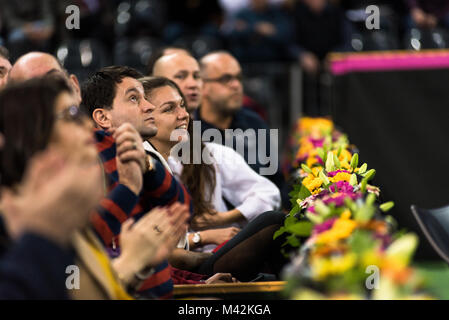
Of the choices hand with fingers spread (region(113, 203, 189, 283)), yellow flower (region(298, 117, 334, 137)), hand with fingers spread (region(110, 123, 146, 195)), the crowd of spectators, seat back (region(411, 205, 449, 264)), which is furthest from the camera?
the crowd of spectators

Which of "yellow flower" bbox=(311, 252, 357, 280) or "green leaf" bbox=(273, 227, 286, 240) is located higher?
"yellow flower" bbox=(311, 252, 357, 280)

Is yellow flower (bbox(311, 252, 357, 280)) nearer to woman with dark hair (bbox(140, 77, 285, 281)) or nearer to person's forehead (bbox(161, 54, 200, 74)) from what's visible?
woman with dark hair (bbox(140, 77, 285, 281))

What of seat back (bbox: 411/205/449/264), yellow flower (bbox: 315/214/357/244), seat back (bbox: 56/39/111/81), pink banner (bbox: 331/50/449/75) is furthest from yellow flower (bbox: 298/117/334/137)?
yellow flower (bbox: 315/214/357/244)

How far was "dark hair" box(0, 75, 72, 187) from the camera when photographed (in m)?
1.79

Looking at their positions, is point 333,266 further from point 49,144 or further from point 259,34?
point 259,34

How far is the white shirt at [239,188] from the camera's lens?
14.0 feet

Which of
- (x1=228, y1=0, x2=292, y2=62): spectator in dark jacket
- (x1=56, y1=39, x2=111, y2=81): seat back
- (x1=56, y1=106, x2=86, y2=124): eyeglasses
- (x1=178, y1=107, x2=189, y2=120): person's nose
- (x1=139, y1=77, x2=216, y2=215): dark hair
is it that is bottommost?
(x1=139, y1=77, x2=216, y2=215): dark hair

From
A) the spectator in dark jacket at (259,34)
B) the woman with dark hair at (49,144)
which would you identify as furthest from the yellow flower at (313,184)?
the spectator in dark jacket at (259,34)

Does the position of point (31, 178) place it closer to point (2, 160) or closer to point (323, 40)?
point (2, 160)

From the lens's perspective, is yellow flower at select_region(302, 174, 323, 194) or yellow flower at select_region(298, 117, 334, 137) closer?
yellow flower at select_region(302, 174, 323, 194)

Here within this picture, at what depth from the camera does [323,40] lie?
878 centimetres

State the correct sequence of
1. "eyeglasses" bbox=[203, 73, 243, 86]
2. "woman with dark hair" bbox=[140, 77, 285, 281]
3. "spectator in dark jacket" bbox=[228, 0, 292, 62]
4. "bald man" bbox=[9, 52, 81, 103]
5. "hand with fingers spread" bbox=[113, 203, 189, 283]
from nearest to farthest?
"hand with fingers spread" bbox=[113, 203, 189, 283] → "bald man" bbox=[9, 52, 81, 103] → "woman with dark hair" bbox=[140, 77, 285, 281] → "eyeglasses" bbox=[203, 73, 243, 86] → "spectator in dark jacket" bbox=[228, 0, 292, 62]

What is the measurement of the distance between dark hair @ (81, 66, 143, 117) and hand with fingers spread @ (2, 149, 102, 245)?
1.45 m

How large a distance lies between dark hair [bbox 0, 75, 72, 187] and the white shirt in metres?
2.37
